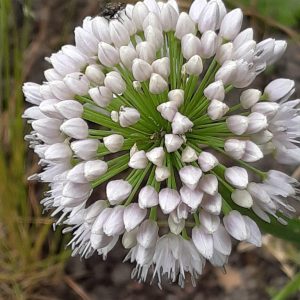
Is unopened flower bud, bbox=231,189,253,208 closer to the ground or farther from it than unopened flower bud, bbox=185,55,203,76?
closer to the ground

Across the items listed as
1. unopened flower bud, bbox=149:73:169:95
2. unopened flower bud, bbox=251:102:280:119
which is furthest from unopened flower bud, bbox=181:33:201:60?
unopened flower bud, bbox=251:102:280:119

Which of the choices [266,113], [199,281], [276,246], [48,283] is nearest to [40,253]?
[48,283]

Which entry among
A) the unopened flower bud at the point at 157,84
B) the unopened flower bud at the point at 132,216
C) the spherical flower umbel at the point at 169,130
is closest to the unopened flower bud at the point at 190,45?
the spherical flower umbel at the point at 169,130

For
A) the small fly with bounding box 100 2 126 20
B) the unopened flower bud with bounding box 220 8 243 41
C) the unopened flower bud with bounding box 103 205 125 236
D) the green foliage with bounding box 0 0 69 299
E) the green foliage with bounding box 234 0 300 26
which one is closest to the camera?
the unopened flower bud with bounding box 103 205 125 236

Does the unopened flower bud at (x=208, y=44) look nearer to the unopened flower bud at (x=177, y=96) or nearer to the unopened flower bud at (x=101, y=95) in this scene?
the unopened flower bud at (x=177, y=96)

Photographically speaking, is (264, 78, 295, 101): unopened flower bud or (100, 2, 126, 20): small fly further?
(100, 2, 126, 20): small fly

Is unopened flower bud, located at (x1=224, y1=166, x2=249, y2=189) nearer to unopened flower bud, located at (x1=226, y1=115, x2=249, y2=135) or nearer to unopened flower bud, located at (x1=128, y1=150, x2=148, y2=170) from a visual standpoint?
unopened flower bud, located at (x1=226, y1=115, x2=249, y2=135)

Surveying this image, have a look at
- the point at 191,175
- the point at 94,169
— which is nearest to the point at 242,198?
the point at 191,175
